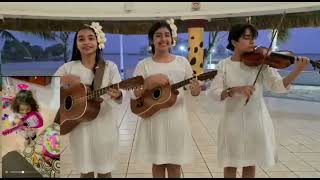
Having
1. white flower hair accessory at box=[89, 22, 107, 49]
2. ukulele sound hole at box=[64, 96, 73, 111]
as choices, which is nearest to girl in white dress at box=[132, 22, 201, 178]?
white flower hair accessory at box=[89, 22, 107, 49]

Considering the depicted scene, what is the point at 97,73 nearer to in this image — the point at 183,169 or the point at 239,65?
the point at 239,65

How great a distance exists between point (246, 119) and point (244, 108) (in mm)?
80

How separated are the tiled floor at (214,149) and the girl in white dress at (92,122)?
0.24 meters

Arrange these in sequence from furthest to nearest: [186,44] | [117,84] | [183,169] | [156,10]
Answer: [186,44] → [156,10] → [183,169] → [117,84]

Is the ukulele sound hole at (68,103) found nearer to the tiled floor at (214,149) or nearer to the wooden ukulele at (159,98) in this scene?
the tiled floor at (214,149)

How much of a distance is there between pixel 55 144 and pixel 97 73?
58 cm

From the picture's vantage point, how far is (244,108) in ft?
8.54

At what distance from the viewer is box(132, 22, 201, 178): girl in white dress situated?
2609 mm

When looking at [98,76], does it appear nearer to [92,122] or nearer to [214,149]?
[92,122]

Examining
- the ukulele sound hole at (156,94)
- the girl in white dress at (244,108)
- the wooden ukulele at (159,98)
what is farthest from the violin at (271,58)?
the ukulele sound hole at (156,94)

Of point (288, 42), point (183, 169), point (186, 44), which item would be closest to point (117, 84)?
point (183, 169)

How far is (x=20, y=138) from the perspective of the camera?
7.53 ft

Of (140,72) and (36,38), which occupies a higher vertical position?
(36,38)

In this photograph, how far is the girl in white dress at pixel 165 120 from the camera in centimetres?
261
